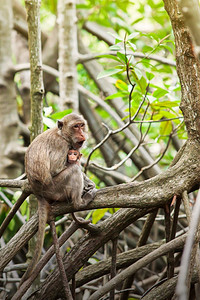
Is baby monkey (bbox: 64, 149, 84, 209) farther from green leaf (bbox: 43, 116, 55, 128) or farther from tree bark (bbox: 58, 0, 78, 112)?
tree bark (bbox: 58, 0, 78, 112)


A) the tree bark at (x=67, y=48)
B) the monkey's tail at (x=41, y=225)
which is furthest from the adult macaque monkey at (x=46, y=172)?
the tree bark at (x=67, y=48)

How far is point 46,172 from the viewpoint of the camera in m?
2.92

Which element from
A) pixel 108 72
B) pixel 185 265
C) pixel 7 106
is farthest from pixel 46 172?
pixel 7 106

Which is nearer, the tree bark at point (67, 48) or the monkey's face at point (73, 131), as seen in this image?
the monkey's face at point (73, 131)

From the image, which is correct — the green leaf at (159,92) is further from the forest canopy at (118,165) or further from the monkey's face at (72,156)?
the monkey's face at (72,156)

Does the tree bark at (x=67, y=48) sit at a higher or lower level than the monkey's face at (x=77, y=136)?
higher

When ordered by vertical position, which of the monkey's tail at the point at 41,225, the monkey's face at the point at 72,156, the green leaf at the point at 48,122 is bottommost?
the monkey's tail at the point at 41,225

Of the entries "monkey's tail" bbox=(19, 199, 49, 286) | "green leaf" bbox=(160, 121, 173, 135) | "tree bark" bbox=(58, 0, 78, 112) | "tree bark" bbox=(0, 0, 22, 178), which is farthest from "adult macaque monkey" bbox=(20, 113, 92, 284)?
"tree bark" bbox=(0, 0, 22, 178)

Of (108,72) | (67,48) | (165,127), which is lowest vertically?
(165,127)

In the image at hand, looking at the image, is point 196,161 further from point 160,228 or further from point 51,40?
point 51,40

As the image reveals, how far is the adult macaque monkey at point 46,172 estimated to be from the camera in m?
2.89

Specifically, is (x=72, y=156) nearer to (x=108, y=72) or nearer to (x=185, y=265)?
(x=108, y=72)

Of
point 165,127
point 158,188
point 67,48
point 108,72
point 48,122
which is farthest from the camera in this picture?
point 67,48

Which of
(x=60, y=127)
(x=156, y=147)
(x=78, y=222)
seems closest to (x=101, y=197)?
(x=78, y=222)
